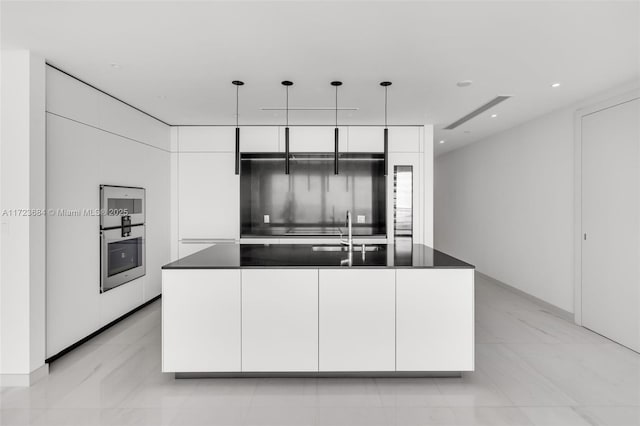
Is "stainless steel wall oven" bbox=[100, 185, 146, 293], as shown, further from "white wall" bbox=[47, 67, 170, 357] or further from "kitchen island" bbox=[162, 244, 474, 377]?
"kitchen island" bbox=[162, 244, 474, 377]

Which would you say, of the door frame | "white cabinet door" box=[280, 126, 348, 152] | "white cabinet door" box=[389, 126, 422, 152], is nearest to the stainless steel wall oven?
"white cabinet door" box=[280, 126, 348, 152]

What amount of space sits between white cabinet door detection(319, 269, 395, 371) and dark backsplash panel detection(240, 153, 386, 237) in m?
2.87

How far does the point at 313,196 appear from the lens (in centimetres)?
562

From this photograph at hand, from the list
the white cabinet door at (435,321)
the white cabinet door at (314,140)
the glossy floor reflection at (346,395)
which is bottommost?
the glossy floor reflection at (346,395)

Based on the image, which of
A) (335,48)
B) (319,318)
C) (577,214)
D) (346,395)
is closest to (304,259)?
(319,318)

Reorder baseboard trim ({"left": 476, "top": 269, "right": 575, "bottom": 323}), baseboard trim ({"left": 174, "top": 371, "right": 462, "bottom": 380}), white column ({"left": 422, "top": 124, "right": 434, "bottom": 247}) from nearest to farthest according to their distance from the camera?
baseboard trim ({"left": 174, "top": 371, "right": 462, "bottom": 380}), baseboard trim ({"left": 476, "top": 269, "right": 575, "bottom": 323}), white column ({"left": 422, "top": 124, "right": 434, "bottom": 247})

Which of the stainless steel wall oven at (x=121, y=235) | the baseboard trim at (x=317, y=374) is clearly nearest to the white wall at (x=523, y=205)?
the baseboard trim at (x=317, y=374)

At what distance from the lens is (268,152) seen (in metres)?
5.31

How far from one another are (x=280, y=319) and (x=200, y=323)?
0.60 meters

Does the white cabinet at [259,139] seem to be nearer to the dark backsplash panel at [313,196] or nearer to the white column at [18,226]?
the dark backsplash panel at [313,196]

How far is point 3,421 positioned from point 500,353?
3.74 meters

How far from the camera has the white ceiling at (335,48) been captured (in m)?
2.22

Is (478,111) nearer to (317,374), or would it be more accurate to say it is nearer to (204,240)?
(317,374)

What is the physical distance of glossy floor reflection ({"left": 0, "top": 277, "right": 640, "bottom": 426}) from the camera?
2.27 metres
